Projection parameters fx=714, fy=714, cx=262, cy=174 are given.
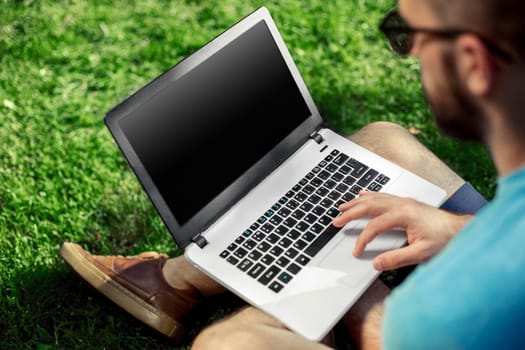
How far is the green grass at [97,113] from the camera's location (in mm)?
2939

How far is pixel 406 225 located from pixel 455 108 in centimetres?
72

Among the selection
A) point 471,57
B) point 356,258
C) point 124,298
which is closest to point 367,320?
point 356,258

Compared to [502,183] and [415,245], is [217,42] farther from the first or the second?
[502,183]

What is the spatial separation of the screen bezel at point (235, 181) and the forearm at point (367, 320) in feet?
1.90

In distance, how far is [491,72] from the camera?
1.53 metres

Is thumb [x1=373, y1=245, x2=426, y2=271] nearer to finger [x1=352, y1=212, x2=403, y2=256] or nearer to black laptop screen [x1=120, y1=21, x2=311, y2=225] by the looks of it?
finger [x1=352, y1=212, x2=403, y2=256]

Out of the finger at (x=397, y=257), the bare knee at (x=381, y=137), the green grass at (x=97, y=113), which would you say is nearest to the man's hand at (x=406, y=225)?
the finger at (x=397, y=257)

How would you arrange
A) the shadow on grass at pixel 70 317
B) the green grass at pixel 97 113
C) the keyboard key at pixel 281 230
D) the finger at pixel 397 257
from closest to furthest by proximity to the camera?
the finger at pixel 397 257 < the keyboard key at pixel 281 230 < the shadow on grass at pixel 70 317 < the green grass at pixel 97 113

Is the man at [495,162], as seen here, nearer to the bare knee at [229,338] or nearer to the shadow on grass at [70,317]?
the bare knee at [229,338]

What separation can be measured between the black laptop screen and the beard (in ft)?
3.10

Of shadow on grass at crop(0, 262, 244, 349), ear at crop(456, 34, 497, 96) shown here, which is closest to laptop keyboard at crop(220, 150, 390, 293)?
shadow on grass at crop(0, 262, 244, 349)

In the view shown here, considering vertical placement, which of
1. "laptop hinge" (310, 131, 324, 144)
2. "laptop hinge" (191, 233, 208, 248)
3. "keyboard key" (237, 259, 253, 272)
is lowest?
"keyboard key" (237, 259, 253, 272)

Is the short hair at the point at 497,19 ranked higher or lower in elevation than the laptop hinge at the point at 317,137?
higher

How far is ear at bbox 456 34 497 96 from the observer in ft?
4.98
